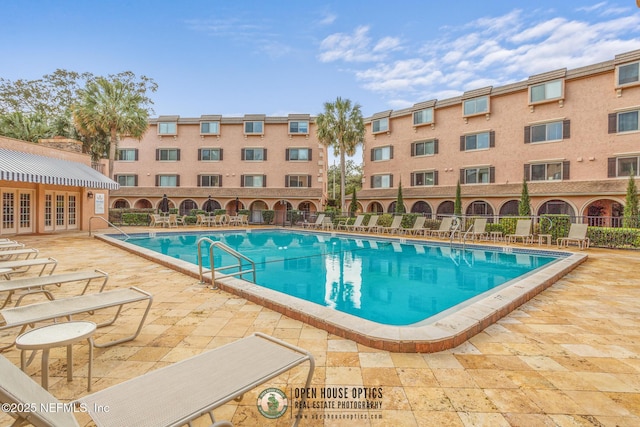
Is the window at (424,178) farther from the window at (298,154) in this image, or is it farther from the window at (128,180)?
the window at (128,180)

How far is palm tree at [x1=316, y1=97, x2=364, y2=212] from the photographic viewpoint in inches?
965

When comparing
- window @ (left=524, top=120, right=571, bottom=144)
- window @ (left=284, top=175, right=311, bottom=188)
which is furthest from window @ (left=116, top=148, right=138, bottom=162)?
window @ (left=524, top=120, right=571, bottom=144)

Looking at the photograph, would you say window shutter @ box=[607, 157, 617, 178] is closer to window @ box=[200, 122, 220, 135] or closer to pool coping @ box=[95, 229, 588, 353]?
pool coping @ box=[95, 229, 588, 353]

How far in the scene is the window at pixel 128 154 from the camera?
95.3 ft

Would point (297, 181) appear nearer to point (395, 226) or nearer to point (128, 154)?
point (395, 226)

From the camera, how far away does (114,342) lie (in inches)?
139

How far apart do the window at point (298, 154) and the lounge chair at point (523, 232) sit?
17832 millimetres

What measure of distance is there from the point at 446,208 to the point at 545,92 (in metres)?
9.30

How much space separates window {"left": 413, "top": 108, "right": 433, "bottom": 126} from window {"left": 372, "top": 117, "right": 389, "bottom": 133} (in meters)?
2.35

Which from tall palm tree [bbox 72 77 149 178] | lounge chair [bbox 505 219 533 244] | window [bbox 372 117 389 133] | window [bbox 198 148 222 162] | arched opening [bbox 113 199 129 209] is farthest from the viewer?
arched opening [bbox 113 199 129 209]

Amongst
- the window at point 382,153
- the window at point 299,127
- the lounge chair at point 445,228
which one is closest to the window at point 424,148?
the window at point 382,153

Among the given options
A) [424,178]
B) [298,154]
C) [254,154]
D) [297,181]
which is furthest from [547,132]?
[254,154]

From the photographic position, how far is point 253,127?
92.8ft

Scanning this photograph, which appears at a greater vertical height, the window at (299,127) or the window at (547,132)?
the window at (299,127)
